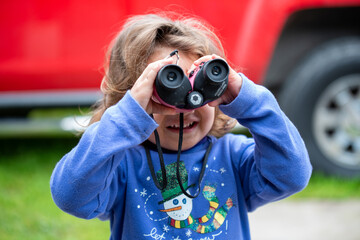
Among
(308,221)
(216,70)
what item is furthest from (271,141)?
(308,221)

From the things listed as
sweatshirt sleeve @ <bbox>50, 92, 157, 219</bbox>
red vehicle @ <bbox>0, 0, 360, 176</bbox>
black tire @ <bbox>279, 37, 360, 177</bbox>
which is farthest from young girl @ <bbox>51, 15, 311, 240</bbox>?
black tire @ <bbox>279, 37, 360, 177</bbox>

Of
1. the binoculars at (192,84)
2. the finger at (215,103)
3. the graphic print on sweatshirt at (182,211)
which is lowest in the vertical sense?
the graphic print on sweatshirt at (182,211)

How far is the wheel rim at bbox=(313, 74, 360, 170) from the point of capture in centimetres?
443

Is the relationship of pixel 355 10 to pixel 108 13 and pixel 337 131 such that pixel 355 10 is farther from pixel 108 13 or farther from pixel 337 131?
pixel 108 13

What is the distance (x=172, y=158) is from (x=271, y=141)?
0.40m

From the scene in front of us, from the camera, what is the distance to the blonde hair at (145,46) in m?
2.10

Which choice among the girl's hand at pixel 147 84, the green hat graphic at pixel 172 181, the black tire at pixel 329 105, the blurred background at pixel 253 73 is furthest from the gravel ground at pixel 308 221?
the girl's hand at pixel 147 84

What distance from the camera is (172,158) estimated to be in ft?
6.84

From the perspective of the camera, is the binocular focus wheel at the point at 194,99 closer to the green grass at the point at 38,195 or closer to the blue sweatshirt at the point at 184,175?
the blue sweatshirt at the point at 184,175

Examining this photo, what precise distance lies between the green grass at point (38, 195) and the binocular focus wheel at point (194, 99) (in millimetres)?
2236

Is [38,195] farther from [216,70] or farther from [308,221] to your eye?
[216,70]

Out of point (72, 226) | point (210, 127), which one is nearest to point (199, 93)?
point (210, 127)

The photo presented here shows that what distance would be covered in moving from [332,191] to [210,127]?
2624mm

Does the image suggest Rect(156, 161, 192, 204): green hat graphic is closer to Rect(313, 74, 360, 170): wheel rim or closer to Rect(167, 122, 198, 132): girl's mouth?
Rect(167, 122, 198, 132): girl's mouth
